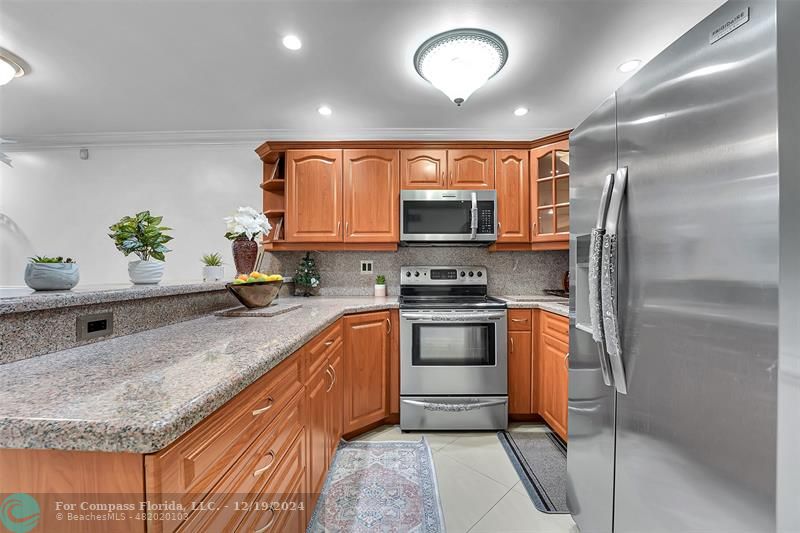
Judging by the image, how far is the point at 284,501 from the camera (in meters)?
1.01

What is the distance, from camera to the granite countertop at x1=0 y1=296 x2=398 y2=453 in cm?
49

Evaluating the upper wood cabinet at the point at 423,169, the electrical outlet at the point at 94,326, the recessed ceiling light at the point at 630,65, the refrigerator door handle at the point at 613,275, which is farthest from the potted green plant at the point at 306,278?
the recessed ceiling light at the point at 630,65

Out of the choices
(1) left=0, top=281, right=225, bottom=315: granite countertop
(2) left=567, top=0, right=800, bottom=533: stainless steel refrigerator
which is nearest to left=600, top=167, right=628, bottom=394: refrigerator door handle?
(2) left=567, top=0, right=800, bottom=533: stainless steel refrigerator

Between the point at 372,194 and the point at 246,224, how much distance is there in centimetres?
110

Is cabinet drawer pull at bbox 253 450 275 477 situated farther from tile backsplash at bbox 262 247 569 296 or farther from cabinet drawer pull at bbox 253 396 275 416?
tile backsplash at bbox 262 247 569 296

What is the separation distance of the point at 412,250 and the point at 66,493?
103 inches

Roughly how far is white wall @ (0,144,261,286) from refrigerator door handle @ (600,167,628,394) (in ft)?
10.8

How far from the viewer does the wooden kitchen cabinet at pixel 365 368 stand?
2.12m


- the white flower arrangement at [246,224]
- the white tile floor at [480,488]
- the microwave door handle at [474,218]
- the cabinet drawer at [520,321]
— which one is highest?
the microwave door handle at [474,218]

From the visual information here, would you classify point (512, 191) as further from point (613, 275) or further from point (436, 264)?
point (613, 275)

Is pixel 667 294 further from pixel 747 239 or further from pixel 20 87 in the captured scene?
pixel 20 87

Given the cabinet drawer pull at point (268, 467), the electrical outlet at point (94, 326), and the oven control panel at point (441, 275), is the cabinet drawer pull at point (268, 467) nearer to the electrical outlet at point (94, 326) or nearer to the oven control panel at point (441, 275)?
the electrical outlet at point (94, 326)

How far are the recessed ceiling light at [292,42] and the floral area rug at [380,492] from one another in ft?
7.99

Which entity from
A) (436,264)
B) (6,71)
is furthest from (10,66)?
(436,264)
